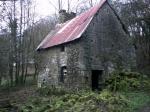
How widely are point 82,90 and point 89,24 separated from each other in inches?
204

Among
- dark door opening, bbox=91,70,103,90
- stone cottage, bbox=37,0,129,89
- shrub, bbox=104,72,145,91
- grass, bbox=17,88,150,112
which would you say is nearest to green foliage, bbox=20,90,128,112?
grass, bbox=17,88,150,112

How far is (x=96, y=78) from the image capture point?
23000mm

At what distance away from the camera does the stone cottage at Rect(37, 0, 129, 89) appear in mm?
21688

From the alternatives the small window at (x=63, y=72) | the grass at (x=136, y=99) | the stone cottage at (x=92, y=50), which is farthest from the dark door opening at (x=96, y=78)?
the grass at (x=136, y=99)

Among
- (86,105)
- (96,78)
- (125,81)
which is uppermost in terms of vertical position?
(96,78)

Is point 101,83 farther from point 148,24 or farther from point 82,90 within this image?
point 148,24

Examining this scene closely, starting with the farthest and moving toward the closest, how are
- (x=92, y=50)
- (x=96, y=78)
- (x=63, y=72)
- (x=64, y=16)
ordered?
(x=64, y=16)
(x=63, y=72)
(x=96, y=78)
(x=92, y=50)

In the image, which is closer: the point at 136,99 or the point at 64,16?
the point at 136,99

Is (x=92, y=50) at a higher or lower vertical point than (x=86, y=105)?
higher

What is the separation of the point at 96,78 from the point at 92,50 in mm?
2460

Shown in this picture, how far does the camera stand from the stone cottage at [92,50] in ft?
71.2

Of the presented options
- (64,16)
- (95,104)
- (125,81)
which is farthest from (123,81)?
(64,16)

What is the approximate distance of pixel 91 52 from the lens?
72.2 feet

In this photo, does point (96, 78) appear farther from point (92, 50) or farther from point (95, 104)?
point (95, 104)
